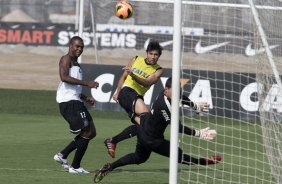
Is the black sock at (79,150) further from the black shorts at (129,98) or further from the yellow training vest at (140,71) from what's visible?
the yellow training vest at (140,71)

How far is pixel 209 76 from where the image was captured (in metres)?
24.5

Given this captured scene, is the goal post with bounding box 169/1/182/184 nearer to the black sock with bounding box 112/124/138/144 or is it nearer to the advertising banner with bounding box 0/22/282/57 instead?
the advertising banner with bounding box 0/22/282/57

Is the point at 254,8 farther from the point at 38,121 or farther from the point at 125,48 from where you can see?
the point at 125,48

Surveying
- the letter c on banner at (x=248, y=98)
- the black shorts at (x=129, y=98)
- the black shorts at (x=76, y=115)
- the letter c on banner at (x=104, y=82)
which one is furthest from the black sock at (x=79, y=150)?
the letter c on banner at (x=104, y=82)

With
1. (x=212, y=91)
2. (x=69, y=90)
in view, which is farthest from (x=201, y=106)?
(x=212, y=91)

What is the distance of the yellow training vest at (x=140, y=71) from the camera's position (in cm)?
1647

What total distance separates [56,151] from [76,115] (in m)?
2.48

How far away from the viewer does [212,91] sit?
24.8 meters

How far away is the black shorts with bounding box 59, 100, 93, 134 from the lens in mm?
15751

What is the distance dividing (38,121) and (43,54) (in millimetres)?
24823

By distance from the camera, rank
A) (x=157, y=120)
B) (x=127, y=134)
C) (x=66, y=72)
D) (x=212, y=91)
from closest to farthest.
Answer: (x=157, y=120) → (x=66, y=72) → (x=127, y=134) → (x=212, y=91)

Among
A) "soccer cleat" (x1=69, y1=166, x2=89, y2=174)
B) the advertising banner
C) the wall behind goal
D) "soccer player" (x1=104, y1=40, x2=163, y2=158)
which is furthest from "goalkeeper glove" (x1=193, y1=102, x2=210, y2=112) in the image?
the wall behind goal

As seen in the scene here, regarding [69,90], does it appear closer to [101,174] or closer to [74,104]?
[74,104]

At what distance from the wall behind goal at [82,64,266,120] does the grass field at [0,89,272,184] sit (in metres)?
0.59
